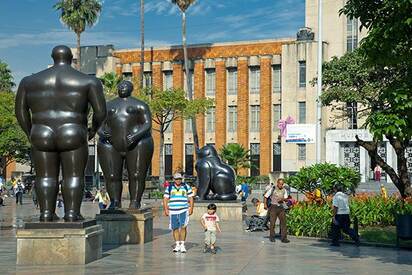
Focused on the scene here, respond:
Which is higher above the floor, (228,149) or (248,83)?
(248,83)

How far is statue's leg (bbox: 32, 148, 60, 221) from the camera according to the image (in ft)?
36.3

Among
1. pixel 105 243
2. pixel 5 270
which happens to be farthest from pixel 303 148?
pixel 5 270

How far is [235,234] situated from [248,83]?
143 ft

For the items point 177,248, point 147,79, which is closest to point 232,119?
point 147,79

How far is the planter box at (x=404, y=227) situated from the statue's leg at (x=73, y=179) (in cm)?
657

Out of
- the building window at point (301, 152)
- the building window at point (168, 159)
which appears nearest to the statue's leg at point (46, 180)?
the building window at point (301, 152)

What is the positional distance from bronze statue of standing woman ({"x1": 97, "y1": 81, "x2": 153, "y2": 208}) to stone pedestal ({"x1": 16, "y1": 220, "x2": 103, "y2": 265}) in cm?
348

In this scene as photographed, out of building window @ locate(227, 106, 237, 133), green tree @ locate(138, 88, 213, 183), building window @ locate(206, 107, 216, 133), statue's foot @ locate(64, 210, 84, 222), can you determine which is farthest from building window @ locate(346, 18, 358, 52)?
statue's foot @ locate(64, 210, 84, 222)

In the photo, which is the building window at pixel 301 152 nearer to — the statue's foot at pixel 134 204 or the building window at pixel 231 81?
the building window at pixel 231 81

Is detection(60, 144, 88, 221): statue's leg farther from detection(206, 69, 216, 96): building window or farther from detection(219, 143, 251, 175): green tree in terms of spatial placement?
detection(206, 69, 216, 96): building window

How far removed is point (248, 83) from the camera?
2370 inches

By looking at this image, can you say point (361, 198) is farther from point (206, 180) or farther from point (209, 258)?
point (209, 258)

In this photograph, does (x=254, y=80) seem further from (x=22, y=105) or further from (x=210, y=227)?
(x=22, y=105)

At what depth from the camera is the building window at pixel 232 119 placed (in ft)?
200
